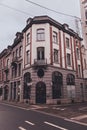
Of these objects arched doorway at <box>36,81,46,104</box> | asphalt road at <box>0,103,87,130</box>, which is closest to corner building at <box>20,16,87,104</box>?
arched doorway at <box>36,81,46,104</box>

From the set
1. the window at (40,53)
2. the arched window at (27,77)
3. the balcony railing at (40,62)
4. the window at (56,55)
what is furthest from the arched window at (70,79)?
the arched window at (27,77)

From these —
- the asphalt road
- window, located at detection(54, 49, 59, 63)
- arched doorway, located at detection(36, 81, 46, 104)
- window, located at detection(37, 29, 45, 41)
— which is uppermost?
window, located at detection(37, 29, 45, 41)

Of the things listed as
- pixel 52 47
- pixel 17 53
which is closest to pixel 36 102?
pixel 52 47

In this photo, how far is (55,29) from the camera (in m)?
30.2

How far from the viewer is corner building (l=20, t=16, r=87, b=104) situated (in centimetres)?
2659

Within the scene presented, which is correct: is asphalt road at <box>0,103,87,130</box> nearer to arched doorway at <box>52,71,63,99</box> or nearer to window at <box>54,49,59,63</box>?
arched doorway at <box>52,71,63,99</box>

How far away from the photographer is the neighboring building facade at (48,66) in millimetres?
26625

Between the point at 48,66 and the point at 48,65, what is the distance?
165mm

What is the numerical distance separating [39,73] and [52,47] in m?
4.99

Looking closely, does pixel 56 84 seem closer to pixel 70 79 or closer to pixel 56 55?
pixel 70 79

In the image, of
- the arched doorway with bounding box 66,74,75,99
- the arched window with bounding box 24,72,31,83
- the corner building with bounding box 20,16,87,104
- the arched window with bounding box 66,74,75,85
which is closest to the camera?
the corner building with bounding box 20,16,87,104

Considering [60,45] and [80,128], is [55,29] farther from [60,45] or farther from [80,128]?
[80,128]

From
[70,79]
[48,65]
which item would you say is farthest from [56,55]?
[70,79]

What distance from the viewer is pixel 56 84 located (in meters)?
27.8
